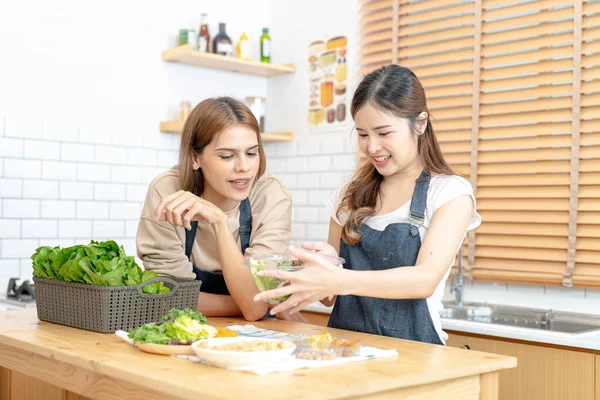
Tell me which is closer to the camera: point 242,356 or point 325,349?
point 242,356

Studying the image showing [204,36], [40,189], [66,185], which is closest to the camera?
[40,189]

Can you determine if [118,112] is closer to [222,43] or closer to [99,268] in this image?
[222,43]

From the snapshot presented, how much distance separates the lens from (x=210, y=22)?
496 cm

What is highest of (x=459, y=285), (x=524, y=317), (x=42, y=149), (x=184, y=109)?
(x=184, y=109)

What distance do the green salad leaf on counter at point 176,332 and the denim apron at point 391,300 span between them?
64 centimetres

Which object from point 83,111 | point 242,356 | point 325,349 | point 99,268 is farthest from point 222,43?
point 242,356

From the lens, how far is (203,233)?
2.73m

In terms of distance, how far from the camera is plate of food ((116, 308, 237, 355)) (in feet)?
5.95

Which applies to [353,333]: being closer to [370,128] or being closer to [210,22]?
[370,128]

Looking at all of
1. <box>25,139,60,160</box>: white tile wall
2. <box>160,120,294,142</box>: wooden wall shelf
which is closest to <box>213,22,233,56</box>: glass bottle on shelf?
<box>160,120,294,142</box>: wooden wall shelf

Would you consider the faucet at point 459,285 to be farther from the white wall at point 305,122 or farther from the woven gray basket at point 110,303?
the woven gray basket at point 110,303

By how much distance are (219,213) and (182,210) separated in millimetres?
164

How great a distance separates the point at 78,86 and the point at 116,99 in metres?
0.25

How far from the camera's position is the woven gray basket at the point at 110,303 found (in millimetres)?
2117
